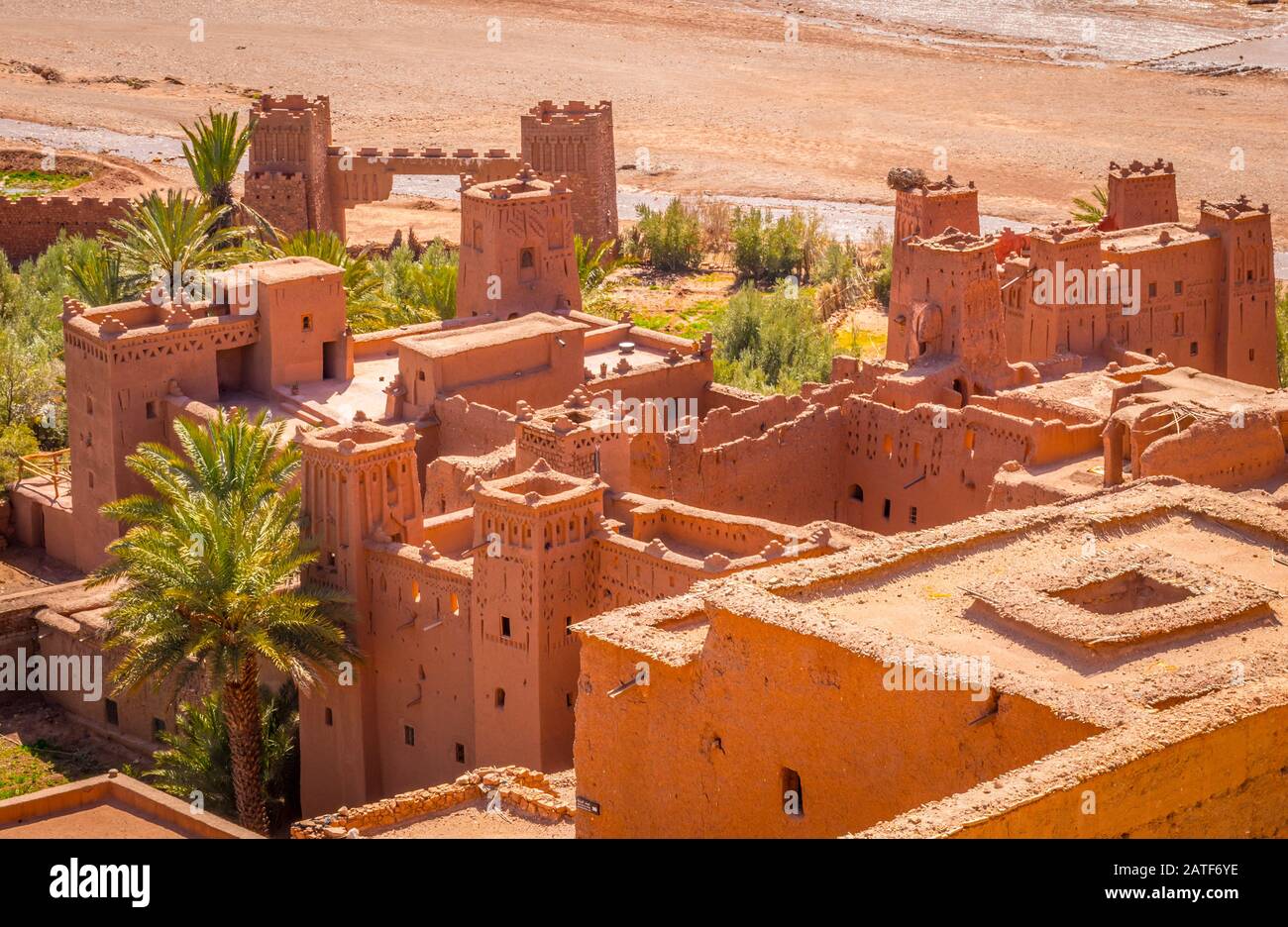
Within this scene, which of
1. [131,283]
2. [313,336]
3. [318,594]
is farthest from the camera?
[131,283]

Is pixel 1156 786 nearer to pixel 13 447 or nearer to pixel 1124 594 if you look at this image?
pixel 1124 594

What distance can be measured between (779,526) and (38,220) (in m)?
42.1

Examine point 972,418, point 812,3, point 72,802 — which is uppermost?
point 812,3

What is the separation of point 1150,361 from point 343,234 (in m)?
26.9

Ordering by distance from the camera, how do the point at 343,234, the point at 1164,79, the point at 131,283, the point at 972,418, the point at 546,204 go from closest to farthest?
the point at 972,418 < the point at 546,204 < the point at 131,283 < the point at 343,234 < the point at 1164,79

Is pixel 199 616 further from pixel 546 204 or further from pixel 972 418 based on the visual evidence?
pixel 546 204

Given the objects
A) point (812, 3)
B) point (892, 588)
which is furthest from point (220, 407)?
point (812, 3)

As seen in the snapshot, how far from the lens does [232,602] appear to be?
31297 millimetres

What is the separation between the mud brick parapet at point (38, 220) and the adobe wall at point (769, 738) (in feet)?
154

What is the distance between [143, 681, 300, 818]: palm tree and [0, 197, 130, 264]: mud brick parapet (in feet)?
111

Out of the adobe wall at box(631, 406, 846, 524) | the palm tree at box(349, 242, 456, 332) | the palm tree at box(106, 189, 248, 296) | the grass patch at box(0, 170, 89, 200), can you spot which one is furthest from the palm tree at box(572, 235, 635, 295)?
the grass patch at box(0, 170, 89, 200)

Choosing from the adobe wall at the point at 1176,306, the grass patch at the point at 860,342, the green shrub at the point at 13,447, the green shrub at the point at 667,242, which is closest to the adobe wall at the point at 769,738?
the adobe wall at the point at 1176,306

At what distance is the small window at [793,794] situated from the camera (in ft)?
67.5

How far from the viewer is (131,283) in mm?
49125
